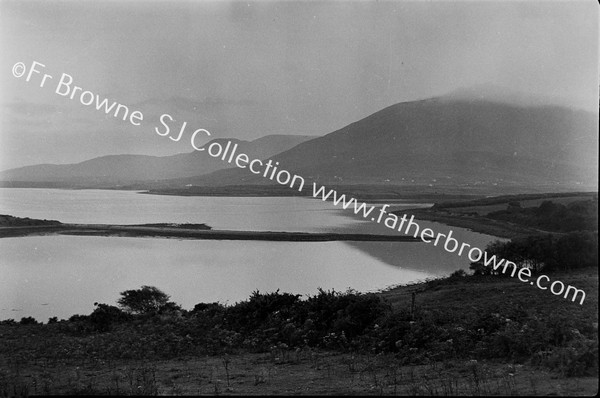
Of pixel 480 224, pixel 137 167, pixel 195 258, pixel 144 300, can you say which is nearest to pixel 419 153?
pixel 480 224

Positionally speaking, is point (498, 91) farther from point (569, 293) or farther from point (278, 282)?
point (278, 282)

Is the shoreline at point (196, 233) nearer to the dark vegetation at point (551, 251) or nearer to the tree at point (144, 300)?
the tree at point (144, 300)

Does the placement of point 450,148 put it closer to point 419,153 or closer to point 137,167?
point 419,153

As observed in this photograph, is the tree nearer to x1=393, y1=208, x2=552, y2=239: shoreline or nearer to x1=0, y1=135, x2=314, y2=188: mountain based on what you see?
x1=0, y1=135, x2=314, y2=188: mountain

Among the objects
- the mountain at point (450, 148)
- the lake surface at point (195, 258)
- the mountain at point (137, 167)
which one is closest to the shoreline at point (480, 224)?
the lake surface at point (195, 258)

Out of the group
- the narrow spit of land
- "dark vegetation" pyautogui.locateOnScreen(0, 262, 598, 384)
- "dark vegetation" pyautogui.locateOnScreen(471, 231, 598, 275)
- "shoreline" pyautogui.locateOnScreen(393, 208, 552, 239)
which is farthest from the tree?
"dark vegetation" pyautogui.locateOnScreen(471, 231, 598, 275)

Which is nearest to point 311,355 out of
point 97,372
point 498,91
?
point 97,372
